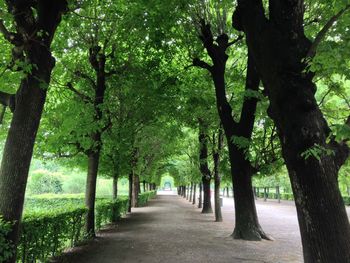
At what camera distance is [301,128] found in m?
4.73

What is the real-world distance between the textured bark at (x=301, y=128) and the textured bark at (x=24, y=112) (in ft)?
11.9

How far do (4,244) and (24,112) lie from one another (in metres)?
2.10

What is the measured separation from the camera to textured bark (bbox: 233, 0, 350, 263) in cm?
441

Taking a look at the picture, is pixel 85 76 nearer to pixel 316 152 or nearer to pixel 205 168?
pixel 316 152

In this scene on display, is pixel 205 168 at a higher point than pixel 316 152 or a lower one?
higher

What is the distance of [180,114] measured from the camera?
16.7 metres

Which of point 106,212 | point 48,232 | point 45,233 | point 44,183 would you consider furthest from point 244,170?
point 44,183

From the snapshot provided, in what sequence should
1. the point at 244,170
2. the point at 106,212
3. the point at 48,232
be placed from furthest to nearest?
the point at 106,212 < the point at 244,170 < the point at 48,232

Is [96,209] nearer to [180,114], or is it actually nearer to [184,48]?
[180,114]

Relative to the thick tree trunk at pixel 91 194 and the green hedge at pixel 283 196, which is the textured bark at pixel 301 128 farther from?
the green hedge at pixel 283 196

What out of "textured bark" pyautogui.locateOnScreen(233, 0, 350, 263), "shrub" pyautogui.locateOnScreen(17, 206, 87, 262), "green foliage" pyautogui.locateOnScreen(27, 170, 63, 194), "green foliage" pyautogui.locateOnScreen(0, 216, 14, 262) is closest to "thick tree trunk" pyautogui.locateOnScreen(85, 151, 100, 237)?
"shrub" pyautogui.locateOnScreen(17, 206, 87, 262)

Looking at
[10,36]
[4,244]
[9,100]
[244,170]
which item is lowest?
[4,244]

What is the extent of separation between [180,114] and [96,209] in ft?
20.4

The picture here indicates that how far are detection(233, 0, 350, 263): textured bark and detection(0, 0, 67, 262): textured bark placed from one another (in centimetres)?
363
